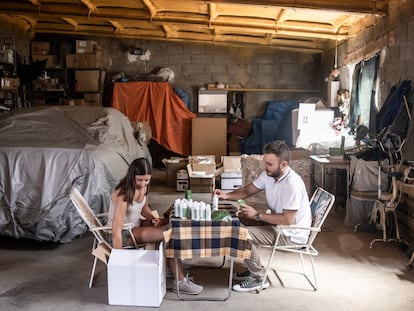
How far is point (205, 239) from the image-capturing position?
3.12m

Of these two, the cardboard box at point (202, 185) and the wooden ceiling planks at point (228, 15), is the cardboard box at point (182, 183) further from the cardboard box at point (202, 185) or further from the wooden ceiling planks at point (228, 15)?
the wooden ceiling planks at point (228, 15)

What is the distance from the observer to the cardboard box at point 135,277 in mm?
3141

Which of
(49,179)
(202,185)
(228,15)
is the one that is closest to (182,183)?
(202,185)

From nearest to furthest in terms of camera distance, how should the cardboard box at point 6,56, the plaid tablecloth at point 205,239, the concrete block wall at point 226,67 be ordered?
the plaid tablecloth at point 205,239
the cardboard box at point 6,56
the concrete block wall at point 226,67

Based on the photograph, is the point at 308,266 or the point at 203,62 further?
the point at 203,62

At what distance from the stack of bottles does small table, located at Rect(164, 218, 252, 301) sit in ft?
0.16

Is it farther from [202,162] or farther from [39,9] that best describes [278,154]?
[39,9]

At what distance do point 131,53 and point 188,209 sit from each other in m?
8.40

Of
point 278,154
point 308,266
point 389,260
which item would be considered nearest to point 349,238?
point 389,260

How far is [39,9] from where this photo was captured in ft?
26.5

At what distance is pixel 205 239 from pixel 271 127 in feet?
24.8

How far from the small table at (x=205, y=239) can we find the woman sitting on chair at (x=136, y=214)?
357 mm

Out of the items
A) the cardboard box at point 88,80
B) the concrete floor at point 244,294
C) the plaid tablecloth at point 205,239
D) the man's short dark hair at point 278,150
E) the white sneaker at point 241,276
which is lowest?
the concrete floor at point 244,294

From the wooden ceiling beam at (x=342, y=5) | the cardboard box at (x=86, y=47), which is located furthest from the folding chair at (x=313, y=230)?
the cardboard box at (x=86, y=47)
